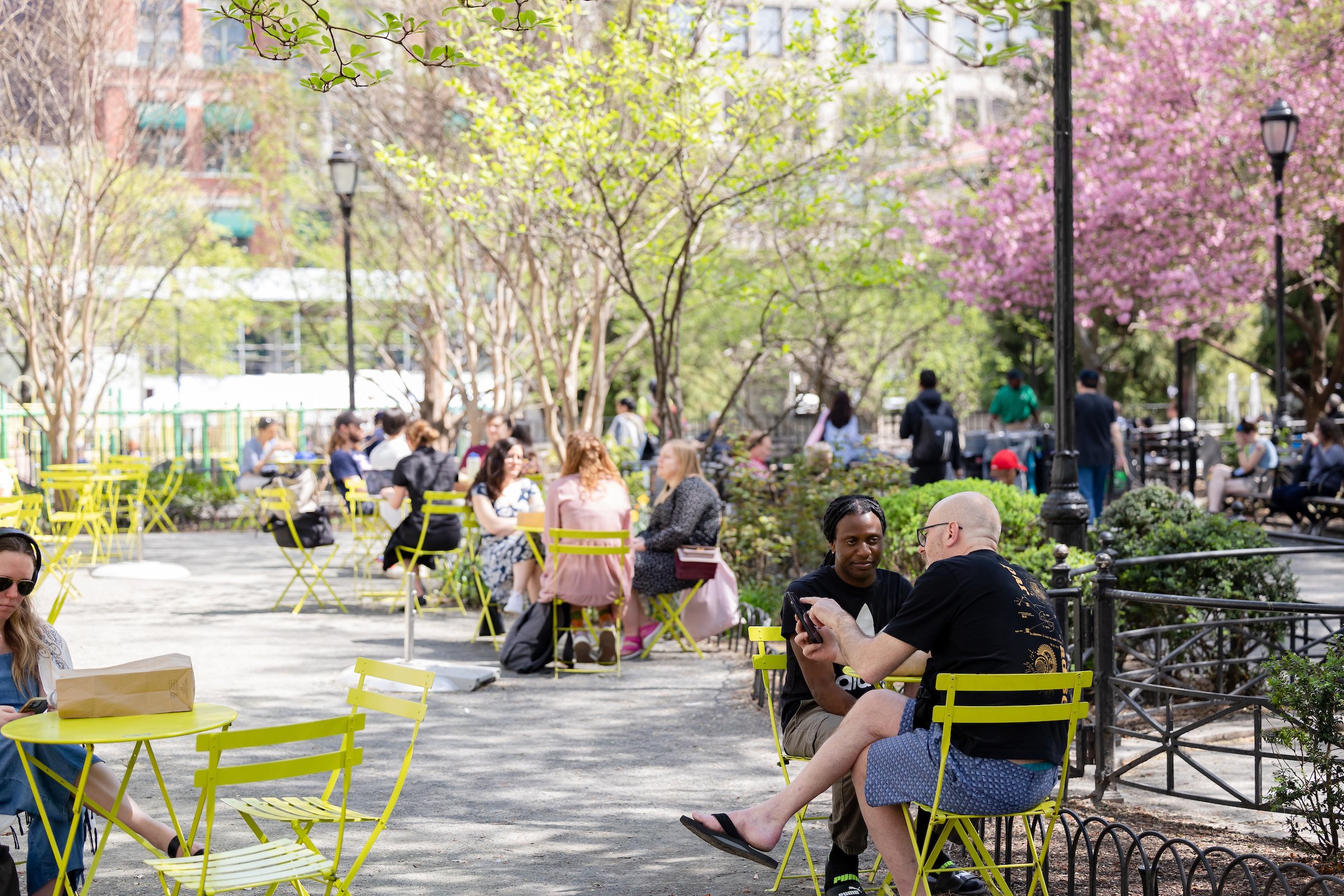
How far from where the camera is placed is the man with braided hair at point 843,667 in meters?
4.88

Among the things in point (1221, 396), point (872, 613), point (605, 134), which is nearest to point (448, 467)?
point (605, 134)

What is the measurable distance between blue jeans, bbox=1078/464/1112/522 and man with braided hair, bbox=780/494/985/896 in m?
9.70

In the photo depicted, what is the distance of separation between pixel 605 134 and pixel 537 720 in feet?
16.6

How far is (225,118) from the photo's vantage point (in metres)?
20.3

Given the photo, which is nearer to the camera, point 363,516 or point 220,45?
point 363,516

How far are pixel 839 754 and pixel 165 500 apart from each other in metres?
16.7

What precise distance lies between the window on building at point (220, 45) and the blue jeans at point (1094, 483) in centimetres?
1226

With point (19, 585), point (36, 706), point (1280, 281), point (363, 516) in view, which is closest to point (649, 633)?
point (363, 516)

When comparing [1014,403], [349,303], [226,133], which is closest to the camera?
[349,303]

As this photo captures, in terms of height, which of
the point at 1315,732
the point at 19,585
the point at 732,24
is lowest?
the point at 1315,732

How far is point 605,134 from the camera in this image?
1112 cm

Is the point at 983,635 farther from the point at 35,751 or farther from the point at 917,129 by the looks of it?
the point at 917,129

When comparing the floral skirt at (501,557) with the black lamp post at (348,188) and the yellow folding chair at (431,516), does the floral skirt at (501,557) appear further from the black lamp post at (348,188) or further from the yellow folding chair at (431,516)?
the black lamp post at (348,188)

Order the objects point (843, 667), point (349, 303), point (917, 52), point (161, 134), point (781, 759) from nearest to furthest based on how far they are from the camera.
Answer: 1. point (781, 759)
2. point (843, 667)
3. point (349, 303)
4. point (161, 134)
5. point (917, 52)
